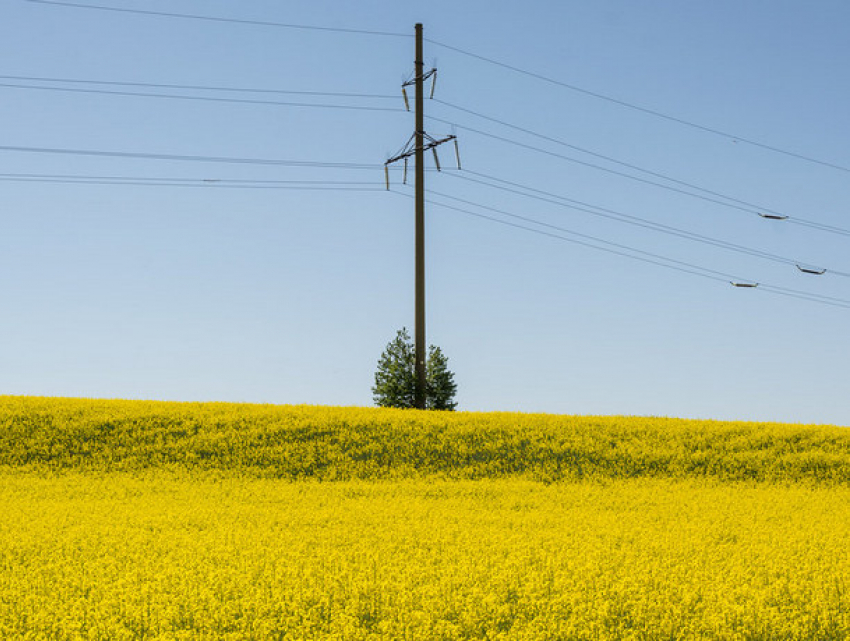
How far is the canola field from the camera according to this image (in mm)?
8227

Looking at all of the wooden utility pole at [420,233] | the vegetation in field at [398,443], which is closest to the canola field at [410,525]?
the vegetation in field at [398,443]

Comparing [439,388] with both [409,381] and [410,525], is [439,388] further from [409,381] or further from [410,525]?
[410,525]

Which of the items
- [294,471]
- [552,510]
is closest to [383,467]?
[294,471]

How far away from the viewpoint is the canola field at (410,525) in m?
8.23

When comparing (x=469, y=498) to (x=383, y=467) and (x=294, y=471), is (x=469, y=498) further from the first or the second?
(x=294, y=471)

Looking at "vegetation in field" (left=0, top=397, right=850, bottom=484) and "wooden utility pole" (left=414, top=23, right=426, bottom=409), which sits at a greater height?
"wooden utility pole" (left=414, top=23, right=426, bottom=409)

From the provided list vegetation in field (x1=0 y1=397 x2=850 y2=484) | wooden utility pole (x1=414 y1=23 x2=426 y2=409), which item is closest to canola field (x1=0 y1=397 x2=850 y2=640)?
vegetation in field (x1=0 y1=397 x2=850 y2=484)

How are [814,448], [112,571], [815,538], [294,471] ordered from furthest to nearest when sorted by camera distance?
[814,448] < [294,471] < [815,538] < [112,571]

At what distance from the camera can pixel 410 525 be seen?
13938 millimetres

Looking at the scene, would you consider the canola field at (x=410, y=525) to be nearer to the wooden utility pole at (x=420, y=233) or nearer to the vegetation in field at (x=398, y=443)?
the vegetation in field at (x=398, y=443)

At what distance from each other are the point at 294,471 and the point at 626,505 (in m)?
9.10

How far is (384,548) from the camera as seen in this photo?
11.5 meters

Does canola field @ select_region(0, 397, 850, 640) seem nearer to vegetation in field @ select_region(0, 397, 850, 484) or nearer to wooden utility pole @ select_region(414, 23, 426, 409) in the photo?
vegetation in field @ select_region(0, 397, 850, 484)

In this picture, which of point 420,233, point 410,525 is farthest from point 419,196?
point 410,525
